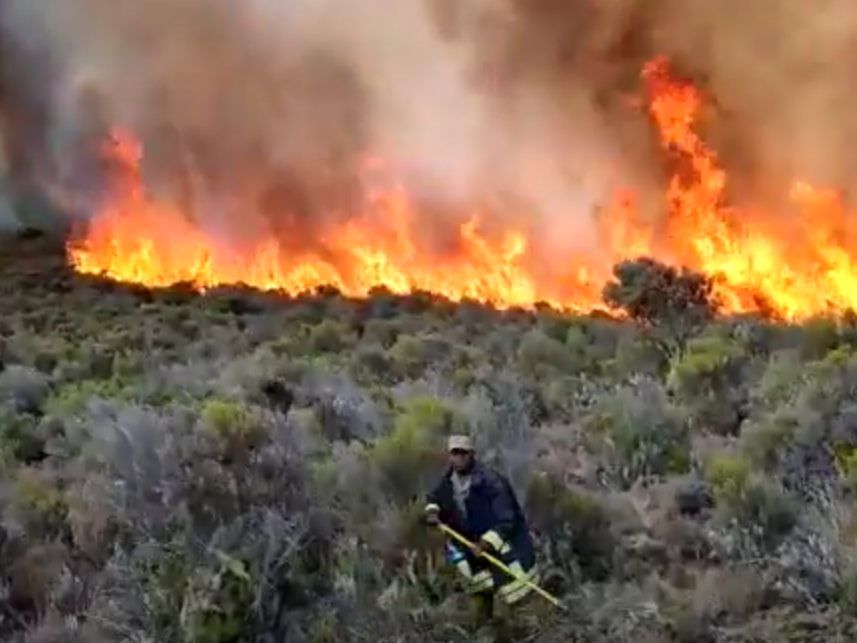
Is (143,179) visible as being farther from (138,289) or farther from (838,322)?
(838,322)

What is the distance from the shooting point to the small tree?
19812 mm

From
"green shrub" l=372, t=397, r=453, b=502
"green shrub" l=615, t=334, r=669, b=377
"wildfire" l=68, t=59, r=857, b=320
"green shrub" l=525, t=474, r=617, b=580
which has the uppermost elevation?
"wildfire" l=68, t=59, r=857, b=320

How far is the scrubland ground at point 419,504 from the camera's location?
7.16 meters

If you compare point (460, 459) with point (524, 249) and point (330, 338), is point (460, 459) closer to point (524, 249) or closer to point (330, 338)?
point (330, 338)

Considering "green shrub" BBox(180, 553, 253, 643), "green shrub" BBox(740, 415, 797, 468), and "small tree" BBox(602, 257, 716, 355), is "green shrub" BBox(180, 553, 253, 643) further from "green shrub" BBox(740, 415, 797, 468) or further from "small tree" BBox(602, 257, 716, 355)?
"small tree" BBox(602, 257, 716, 355)

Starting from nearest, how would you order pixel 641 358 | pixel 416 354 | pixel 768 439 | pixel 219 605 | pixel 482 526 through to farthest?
1. pixel 219 605
2. pixel 482 526
3. pixel 768 439
4. pixel 641 358
5. pixel 416 354

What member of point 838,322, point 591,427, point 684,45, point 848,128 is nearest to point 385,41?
point 684,45

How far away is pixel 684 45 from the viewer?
1208 inches

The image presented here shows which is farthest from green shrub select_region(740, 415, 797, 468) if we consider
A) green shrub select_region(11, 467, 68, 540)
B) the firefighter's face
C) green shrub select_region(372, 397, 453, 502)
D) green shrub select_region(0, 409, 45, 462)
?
green shrub select_region(0, 409, 45, 462)

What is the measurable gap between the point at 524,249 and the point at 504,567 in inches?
931

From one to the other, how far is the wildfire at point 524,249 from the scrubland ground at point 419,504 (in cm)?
947

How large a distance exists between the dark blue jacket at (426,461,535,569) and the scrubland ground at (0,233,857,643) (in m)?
0.31

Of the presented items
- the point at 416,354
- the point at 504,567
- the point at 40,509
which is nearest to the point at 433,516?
the point at 504,567

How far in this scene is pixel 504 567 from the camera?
7.22 meters
